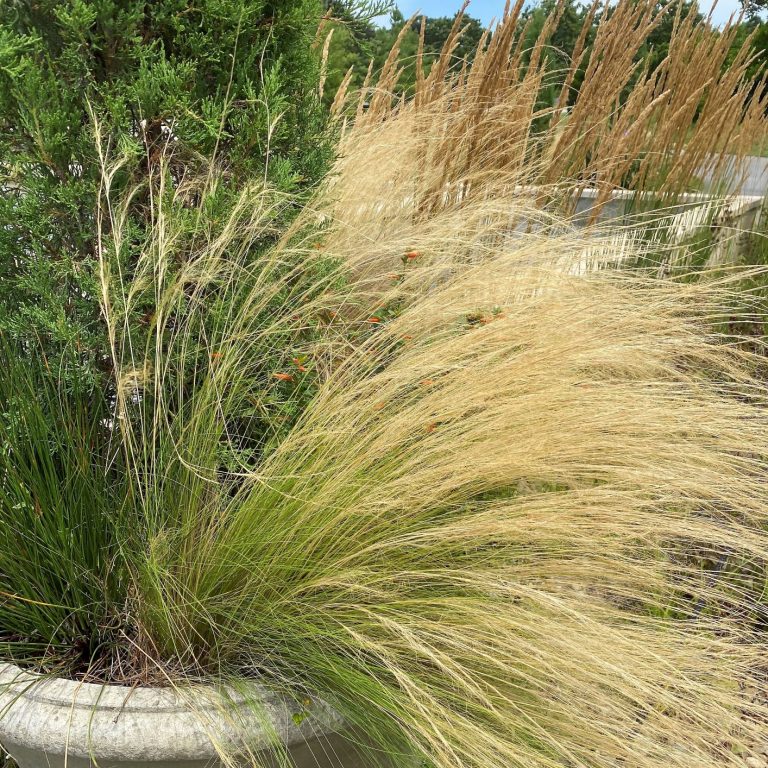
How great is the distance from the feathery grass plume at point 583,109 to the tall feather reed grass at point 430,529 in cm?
→ 165

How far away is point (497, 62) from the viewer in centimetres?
343

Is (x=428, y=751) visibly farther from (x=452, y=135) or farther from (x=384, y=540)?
(x=452, y=135)

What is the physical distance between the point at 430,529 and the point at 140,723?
0.66 metres

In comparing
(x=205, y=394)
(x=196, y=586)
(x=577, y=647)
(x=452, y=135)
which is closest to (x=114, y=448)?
(x=205, y=394)

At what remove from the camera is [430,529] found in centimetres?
155

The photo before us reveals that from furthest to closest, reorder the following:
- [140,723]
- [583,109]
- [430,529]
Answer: [583,109] → [430,529] → [140,723]

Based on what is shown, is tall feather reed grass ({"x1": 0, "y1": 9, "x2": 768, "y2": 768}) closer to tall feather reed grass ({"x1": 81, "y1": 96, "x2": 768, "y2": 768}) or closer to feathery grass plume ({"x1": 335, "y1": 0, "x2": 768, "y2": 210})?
tall feather reed grass ({"x1": 81, "y1": 96, "x2": 768, "y2": 768})

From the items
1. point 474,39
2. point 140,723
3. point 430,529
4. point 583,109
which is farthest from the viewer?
point 474,39

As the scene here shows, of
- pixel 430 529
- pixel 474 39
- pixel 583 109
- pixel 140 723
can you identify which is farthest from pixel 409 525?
pixel 474 39

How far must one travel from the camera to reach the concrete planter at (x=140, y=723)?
1.34 metres

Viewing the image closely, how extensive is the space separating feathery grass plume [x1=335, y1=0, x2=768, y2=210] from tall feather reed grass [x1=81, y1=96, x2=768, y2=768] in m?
1.65

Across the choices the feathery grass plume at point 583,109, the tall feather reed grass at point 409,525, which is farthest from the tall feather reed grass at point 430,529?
the feathery grass plume at point 583,109

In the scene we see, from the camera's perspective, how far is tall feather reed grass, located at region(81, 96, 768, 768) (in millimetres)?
1354

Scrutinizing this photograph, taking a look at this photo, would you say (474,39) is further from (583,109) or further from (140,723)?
(140,723)
